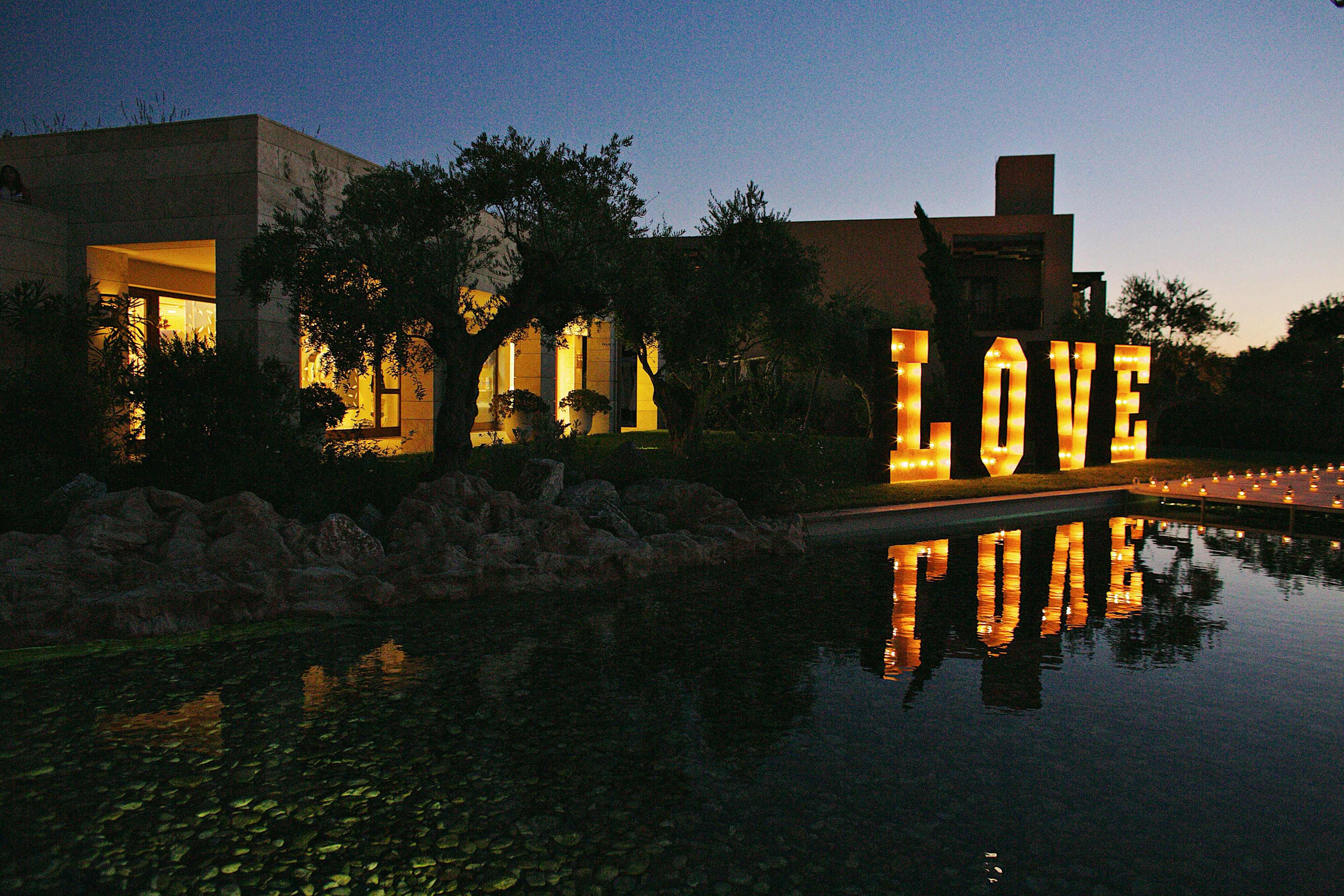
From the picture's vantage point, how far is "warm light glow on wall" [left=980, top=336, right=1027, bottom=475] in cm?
1708

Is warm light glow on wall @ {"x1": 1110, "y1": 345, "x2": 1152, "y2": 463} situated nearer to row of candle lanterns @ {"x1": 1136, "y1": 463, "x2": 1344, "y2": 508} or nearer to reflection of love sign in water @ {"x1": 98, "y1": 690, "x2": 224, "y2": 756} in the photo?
row of candle lanterns @ {"x1": 1136, "y1": 463, "x2": 1344, "y2": 508}

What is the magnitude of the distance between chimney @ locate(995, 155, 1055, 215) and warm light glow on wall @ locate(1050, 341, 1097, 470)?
16.7 metres

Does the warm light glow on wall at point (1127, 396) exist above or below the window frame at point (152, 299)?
below

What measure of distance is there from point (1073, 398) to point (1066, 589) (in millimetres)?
12285

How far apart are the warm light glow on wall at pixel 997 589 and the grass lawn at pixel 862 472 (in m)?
1.91

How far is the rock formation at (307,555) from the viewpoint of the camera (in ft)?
21.1

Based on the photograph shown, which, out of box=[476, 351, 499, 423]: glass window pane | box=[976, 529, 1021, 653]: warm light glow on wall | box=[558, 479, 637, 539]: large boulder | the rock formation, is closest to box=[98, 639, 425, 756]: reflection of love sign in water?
the rock formation

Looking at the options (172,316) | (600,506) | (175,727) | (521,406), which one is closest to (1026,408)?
(600,506)

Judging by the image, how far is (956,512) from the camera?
13.9 meters

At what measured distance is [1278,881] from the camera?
3199 millimetres

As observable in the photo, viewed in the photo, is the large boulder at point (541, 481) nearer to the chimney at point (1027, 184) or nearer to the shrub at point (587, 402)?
the shrub at point (587, 402)

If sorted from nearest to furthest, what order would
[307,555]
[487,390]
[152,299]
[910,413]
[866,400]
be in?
[307,555], [910,413], [152,299], [487,390], [866,400]

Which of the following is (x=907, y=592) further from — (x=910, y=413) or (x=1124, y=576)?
(x=910, y=413)

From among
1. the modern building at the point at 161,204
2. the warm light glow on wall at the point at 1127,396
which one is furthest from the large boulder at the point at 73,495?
the warm light glow on wall at the point at 1127,396
